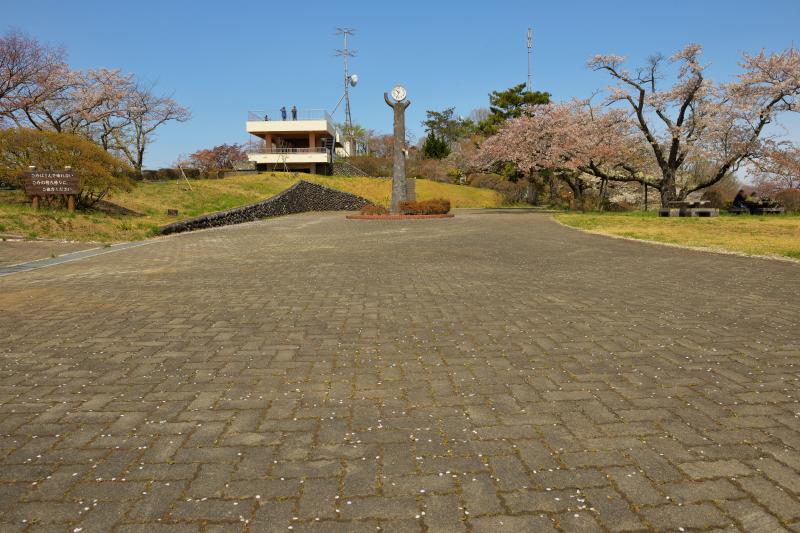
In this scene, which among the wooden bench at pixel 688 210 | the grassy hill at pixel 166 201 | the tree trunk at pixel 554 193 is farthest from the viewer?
the tree trunk at pixel 554 193

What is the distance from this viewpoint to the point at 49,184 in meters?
17.3

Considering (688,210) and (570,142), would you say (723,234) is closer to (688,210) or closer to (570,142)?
(688,210)

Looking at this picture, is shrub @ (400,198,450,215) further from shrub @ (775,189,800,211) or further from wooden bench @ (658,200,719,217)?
shrub @ (775,189,800,211)

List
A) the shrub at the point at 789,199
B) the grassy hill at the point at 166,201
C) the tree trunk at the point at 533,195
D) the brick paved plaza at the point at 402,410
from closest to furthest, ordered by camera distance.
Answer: the brick paved plaza at the point at 402,410 < the grassy hill at the point at 166,201 < the shrub at the point at 789,199 < the tree trunk at the point at 533,195

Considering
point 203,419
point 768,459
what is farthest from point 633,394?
point 203,419

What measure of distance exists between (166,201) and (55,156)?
7.74 m

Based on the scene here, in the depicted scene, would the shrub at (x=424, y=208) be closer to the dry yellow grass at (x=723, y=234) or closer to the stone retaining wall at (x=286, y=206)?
the stone retaining wall at (x=286, y=206)

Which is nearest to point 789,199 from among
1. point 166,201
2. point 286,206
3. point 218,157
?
point 286,206

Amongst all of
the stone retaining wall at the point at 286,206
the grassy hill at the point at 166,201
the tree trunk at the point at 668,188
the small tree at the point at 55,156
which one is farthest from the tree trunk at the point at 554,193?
the small tree at the point at 55,156

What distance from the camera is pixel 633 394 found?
338 cm

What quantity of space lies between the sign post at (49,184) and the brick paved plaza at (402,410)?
1290 centimetres

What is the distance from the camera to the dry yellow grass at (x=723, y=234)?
11.6 metres

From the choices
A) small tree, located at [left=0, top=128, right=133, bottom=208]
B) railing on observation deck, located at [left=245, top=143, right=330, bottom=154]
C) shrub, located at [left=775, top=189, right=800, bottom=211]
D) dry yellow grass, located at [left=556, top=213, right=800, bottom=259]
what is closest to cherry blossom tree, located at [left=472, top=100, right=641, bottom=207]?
shrub, located at [left=775, top=189, right=800, bottom=211]

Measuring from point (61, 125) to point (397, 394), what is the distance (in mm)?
43558
